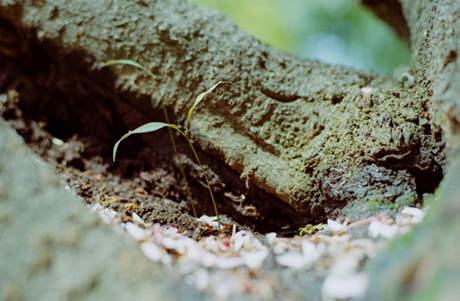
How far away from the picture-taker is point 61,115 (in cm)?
157

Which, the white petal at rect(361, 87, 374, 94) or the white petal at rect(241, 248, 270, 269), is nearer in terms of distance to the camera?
the white petal at rect(241, 248, 270, 269)

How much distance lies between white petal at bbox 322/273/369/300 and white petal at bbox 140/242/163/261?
40cm

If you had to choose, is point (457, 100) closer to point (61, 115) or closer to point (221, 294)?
point (221, 294)

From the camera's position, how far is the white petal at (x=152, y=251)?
2.43ft

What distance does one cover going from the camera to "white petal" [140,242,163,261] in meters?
0.74

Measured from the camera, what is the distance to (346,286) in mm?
625

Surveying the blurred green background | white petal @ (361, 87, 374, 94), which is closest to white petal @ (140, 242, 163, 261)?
white petal @ (361, 87, 374, 94)

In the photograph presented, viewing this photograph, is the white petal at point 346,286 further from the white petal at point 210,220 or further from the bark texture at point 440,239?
the white petal at point 210,220

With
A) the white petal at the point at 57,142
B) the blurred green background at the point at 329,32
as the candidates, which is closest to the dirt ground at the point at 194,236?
the white petal at the point at 57,142

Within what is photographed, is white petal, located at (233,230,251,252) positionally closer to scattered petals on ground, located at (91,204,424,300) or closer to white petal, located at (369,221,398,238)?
scattered petals on ground, located at (91,204,424,300)

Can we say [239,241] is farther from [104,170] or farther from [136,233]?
[104,170]

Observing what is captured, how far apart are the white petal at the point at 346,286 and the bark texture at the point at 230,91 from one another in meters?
0.47

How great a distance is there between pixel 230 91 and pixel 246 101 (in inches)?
3.2

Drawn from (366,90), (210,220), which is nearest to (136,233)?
(210,220)
